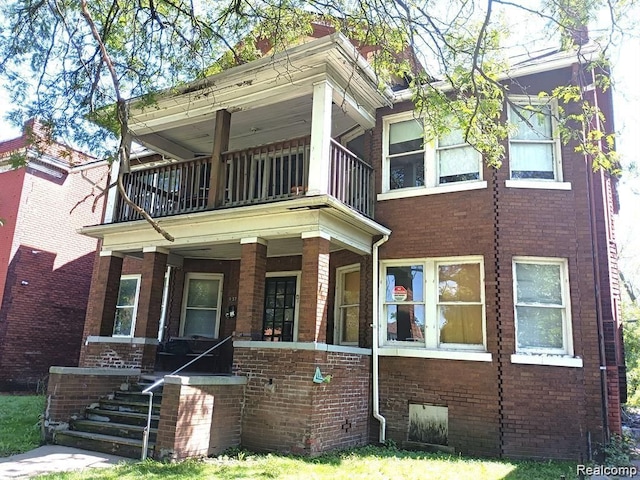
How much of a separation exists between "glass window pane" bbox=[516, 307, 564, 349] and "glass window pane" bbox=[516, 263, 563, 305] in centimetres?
17

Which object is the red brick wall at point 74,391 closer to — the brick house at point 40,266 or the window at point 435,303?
the window at point 435,303

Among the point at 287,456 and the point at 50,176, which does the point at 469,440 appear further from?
the point at 50,176

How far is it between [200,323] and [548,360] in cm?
800

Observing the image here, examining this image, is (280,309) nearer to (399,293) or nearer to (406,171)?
(399,293)

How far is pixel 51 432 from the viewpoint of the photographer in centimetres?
823

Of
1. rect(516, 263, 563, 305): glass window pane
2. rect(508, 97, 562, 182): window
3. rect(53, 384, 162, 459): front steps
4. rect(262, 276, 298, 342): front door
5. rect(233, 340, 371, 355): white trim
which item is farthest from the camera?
rect(262, 276, 298, 342): front door

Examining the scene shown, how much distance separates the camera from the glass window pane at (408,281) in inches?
386

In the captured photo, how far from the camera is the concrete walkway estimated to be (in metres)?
6.43

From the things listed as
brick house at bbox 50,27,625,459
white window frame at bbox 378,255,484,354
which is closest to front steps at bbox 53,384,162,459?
brick house at bbox 50,27,625,459

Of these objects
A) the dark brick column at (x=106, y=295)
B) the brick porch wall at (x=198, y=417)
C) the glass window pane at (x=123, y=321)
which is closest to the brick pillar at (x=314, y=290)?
the brick porch wall at (x=198, y=417)

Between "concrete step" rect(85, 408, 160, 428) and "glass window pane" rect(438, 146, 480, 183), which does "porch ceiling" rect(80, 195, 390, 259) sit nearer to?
"glass window pane" rect(438, 146, 480, 183)

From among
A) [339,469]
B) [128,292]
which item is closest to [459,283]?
[339,469]

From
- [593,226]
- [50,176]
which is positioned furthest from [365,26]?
[50,176]

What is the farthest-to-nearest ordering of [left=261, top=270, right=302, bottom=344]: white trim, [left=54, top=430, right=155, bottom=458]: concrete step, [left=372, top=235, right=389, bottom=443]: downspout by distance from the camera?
[left=261, top=270, right=302, bottom=344]: white trim, [left=372, top=235, right=389, bottom=443]: downspout, [left=54, top=430, right=155, bottom=458]: concrete step
